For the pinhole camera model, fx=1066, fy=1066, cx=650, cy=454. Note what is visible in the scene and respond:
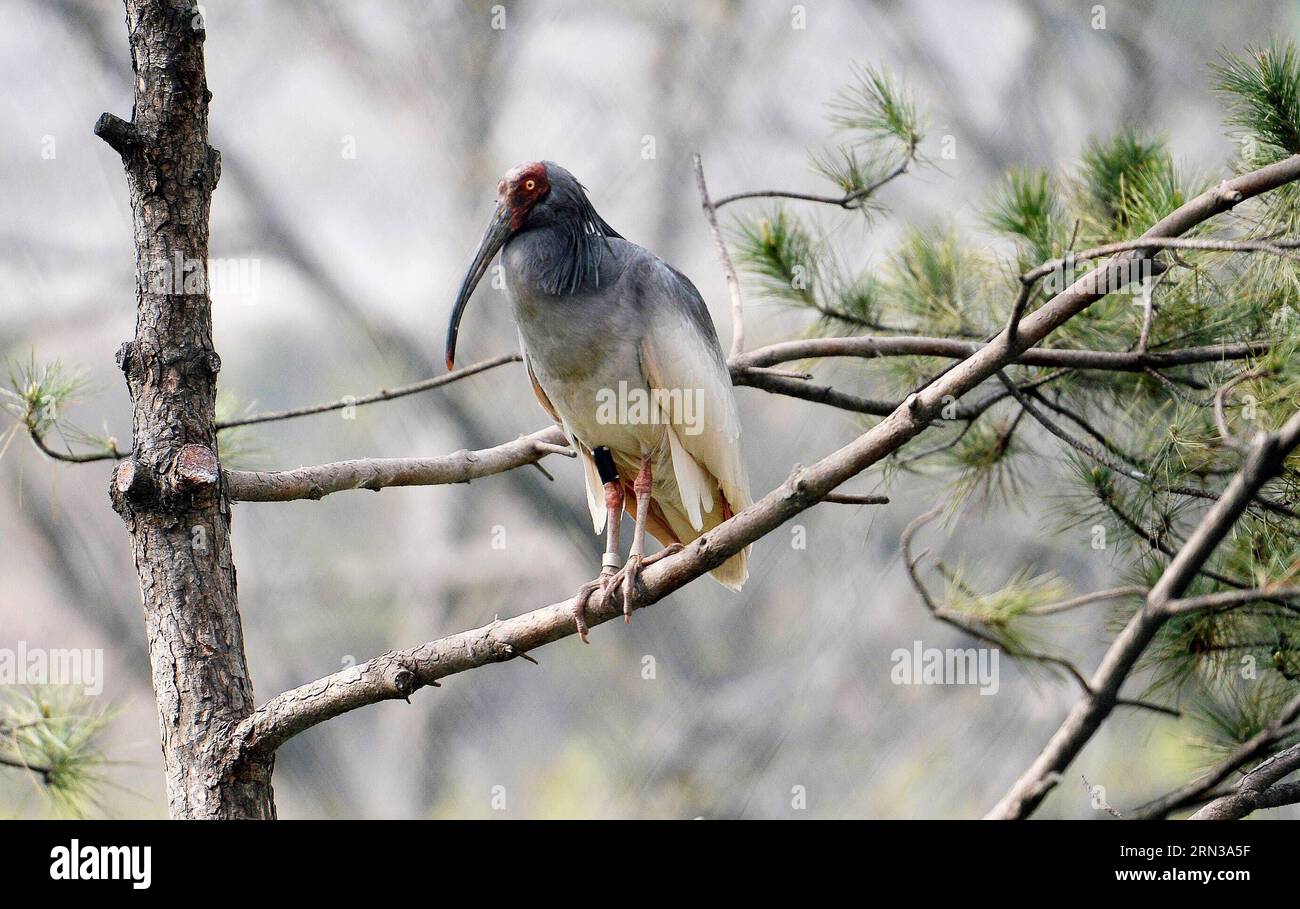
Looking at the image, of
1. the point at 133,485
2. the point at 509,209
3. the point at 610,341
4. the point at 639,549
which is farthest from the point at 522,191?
the point at 133,485

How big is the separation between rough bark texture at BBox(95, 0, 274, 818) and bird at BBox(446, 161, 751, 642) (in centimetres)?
38

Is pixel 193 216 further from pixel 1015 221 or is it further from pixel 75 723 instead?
pixel 1015 221

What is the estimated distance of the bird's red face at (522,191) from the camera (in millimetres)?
1502

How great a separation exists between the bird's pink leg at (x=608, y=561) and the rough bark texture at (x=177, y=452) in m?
0.37

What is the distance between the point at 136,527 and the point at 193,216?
35 centimetres

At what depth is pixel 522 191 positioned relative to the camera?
1.51 meters

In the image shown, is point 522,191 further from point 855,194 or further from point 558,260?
point 855,194

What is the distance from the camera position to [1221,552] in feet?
4.33

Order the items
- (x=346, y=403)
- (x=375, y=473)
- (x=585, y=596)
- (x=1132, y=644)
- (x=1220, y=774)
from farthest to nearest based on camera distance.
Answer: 1. (x=346, y=403)
2. (x=375, y=473)
3. (x=585, y=596)
4. (x=1220, y=774)
5. (x=1132, y=644)

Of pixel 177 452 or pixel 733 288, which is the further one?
pixel 733 288

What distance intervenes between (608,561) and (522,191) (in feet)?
1.76

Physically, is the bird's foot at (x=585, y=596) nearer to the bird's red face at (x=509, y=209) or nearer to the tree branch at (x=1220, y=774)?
the bird's red face at (x=509, y=209)

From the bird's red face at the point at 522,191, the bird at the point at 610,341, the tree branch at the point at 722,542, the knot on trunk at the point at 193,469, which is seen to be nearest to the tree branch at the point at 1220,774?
the tree branch at the point at 722,542
